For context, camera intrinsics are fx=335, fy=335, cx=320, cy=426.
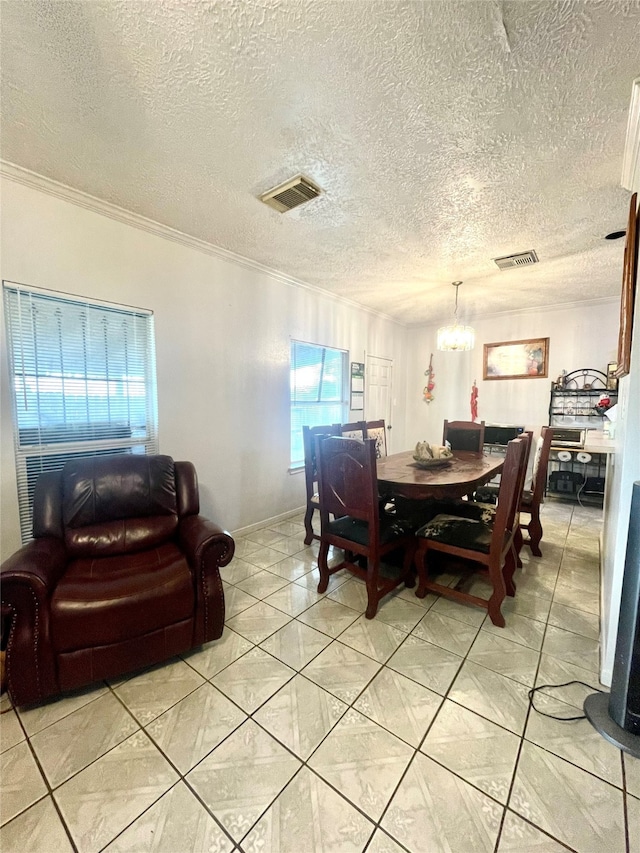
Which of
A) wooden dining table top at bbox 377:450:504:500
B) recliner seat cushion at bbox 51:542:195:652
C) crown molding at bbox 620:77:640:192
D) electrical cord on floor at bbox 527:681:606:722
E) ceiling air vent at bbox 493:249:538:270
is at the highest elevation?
ceiling air vent at bbox 493:249:538:270

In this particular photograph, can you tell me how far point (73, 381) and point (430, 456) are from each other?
2601 millimetres

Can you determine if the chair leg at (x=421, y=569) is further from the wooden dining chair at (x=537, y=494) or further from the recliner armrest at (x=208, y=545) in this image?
the recliner armrest at (x=208, y=545)

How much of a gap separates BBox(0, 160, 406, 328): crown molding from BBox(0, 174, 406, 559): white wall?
31 mm

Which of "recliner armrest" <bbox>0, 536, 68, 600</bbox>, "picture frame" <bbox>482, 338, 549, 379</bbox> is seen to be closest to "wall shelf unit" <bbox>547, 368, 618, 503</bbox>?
"picture frame" <bbox>482, 338, 549, 379</bbox>

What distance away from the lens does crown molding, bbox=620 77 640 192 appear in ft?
4.55

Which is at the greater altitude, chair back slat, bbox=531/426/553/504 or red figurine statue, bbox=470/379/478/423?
red figurine statue, bbox=470/379/478/423

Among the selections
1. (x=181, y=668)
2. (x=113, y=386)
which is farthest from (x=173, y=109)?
(x=181, y=668)

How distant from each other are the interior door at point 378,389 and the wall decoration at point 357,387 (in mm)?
111

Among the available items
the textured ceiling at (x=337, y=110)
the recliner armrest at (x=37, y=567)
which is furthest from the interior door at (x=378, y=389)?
the recliner armrest at (x=37, y=567)

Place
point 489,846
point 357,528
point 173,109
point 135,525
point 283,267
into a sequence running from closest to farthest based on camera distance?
point 489,846, point 173,109, point 135,525, point 357,528, point 283,267

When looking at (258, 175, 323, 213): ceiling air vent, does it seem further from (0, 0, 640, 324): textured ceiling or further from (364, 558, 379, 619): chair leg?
(364, 558, 379, 619): chair leg

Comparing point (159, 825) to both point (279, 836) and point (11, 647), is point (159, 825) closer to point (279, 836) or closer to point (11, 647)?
point (279, 836)

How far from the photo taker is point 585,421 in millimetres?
4398

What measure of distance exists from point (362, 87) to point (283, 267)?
2023 mm
